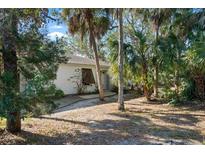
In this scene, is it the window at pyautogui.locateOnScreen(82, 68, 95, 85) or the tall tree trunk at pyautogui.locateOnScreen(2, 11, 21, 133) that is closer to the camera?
the tall tree trunk at pyautogui.locateOnScreen(2, 11, 21, 133)

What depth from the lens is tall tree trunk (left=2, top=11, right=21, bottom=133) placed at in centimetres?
719

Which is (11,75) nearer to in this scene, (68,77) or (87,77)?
(68,77)

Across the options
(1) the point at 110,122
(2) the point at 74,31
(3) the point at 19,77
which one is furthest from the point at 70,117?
(2) the point at 74,31

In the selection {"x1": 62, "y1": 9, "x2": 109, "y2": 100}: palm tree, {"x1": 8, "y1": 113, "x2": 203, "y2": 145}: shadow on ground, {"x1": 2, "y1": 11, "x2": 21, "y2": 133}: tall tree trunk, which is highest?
{"x1": 62, "y1": 9, "x2": 109, "y2": 100}: palm tree

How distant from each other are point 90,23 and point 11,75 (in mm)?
10804

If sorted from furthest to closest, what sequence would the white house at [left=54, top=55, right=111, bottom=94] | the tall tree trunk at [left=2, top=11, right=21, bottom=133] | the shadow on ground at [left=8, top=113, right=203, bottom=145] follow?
the white house at [left=54, top=55, right=111, bottom=94]
the shadow on ground at [left=8, top=113, right=203, bottom=145]
the tall tree trunk at [left=2, top=11, right=21, bottom=133]

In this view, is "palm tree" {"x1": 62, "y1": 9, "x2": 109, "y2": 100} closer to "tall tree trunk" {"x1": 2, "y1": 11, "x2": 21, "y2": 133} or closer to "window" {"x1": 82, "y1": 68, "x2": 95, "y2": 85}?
"window" {"x1": 82, "y1": 68, "x2": 95, "y2": 85}

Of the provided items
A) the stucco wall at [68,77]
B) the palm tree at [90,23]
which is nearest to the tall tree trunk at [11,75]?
the palm tree at [90,23]

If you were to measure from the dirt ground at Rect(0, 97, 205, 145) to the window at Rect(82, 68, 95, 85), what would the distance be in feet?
32.3

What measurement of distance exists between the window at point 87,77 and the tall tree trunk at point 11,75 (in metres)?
15.0

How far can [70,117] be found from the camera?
12.2 m

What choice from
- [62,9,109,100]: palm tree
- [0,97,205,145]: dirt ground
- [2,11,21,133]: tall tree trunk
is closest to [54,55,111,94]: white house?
[62,9,109,100]: palm tree

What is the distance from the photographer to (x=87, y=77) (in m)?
24.5

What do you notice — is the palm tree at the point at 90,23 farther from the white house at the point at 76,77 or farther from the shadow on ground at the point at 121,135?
the shadow on ground at the point at 121,135
